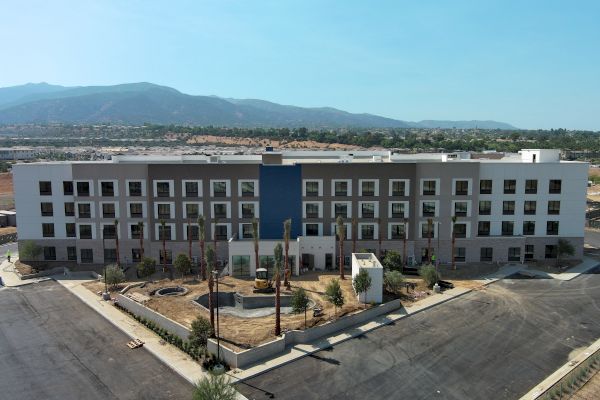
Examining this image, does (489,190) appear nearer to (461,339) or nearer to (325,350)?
(461,339)

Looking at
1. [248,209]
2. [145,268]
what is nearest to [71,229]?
[145,268]

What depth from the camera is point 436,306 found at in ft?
159

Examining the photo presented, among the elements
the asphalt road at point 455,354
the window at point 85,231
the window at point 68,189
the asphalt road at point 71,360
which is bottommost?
the asphalt road at point 71,360

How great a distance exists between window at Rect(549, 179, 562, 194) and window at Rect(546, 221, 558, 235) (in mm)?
4180

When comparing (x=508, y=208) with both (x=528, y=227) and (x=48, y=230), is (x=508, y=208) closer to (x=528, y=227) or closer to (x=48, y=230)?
(x=528, y=227)

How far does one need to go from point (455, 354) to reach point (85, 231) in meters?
49.0

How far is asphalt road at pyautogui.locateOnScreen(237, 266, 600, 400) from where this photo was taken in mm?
32750

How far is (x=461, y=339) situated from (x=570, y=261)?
32545 millimetres

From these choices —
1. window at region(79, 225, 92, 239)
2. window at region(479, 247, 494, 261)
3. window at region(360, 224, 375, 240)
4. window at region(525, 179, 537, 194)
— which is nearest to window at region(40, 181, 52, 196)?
window at region(79, 225, 92, 239)

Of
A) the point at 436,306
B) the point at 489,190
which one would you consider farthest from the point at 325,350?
the point at 489,190

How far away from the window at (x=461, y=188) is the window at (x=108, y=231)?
45.4 meters

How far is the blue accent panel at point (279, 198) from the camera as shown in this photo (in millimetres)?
62500

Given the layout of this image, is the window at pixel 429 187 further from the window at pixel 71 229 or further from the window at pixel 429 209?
the window at pixel 71 229

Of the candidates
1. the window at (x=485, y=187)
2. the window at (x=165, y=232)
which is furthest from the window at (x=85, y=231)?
the window at (x=485, y=187)
